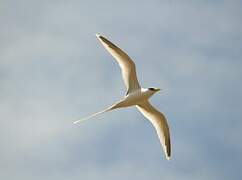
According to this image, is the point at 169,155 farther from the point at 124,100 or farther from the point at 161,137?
the point at 124,100

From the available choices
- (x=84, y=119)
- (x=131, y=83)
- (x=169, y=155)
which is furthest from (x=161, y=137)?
(x=84, y=119)

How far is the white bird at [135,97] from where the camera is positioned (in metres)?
39.4

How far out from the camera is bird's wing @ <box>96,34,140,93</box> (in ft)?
128

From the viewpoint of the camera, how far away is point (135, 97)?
4031cm

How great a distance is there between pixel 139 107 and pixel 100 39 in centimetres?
553

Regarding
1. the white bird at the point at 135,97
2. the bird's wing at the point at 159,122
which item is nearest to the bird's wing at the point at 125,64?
the white bird at the point at 135,97

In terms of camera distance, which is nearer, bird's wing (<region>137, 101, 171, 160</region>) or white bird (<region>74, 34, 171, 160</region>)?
white bird (<region>74, 34, 171, 160</region>)

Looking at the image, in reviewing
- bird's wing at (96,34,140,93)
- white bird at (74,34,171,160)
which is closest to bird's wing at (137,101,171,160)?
white bird at (74,34,171,160)

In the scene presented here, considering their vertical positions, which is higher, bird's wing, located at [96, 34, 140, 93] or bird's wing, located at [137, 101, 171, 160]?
bird's wing, located at [96, 34, 140, 93]

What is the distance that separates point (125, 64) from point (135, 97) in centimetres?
188

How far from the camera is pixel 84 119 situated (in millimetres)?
37281

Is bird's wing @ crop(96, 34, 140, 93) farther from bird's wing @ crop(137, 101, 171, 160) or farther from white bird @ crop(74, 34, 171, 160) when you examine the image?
bird's wing @ crop(137, 101, 171, 160)

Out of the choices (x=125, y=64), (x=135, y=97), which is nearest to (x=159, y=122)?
(x=135, y=97)

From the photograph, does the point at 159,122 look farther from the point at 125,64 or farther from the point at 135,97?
the point at 125,64
